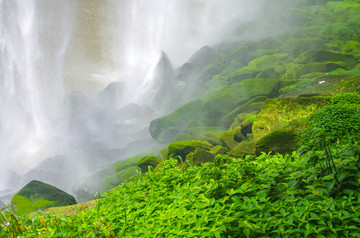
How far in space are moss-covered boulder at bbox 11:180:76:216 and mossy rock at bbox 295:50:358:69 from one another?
48.4 ft

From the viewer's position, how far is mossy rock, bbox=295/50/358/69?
1379cm

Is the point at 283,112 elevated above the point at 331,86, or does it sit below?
above

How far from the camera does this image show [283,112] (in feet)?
21.6

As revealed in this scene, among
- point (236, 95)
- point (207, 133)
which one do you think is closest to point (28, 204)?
point (207, 133)

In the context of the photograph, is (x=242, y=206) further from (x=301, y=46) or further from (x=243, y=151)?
(x=301, y=46)

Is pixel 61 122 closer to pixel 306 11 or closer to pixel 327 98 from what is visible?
pixel 327 98

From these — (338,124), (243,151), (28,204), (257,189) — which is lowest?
(243,151)

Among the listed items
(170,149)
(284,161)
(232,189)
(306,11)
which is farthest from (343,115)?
(306,11)

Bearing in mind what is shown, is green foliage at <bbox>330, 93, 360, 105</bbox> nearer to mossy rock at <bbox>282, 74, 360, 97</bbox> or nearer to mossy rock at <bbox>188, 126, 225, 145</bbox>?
mossy rock at <bbox>282, 74, 360, 97</bbox>

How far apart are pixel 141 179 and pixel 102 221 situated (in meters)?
1.23

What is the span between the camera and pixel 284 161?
292 cm

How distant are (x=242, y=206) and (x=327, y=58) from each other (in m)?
15.3

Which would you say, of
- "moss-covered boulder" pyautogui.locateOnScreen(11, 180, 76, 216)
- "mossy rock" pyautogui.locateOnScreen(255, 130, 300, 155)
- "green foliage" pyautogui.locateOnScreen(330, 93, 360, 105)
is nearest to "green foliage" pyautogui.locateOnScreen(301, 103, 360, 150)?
"mossy rock" pyautogui.locateOnScreen(255, 130, 300, 155)

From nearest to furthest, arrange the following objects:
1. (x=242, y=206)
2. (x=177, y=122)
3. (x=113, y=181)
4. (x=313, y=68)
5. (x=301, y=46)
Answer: (x=242, y=206) → (x=113, y=181) → (x=313, y=68) → (x=177, y=122) → (x=301, y=46)
